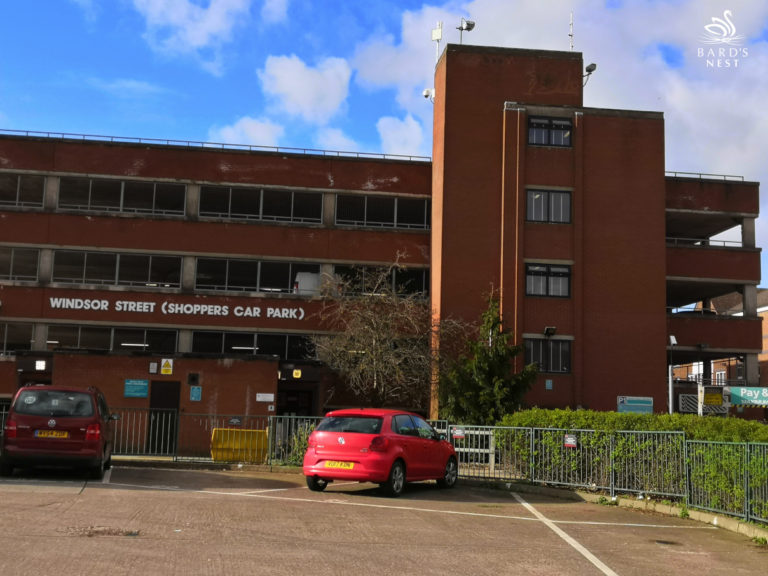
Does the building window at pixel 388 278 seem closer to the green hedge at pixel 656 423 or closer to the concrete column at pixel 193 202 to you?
the concrete column at pixel 193 202

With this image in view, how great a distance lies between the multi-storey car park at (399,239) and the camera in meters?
34.4

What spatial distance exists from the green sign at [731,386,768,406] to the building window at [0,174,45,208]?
2883 cm

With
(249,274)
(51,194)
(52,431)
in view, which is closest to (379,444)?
(52,431)

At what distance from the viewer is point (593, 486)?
1769cm

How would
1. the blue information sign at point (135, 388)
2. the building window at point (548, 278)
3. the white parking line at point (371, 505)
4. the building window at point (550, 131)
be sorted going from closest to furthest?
1. the white parking line at point (371, 505)
2. the blue information sign at point (135, 388)
3. the building window at point (548, 278)
4. the building window at point (550, 131)

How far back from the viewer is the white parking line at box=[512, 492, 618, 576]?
9609mm

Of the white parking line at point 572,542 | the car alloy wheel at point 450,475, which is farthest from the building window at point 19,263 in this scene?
the white parking line at point 572,542

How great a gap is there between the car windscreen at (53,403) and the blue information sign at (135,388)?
1277 centimetres

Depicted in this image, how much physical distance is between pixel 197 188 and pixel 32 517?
2621 cm

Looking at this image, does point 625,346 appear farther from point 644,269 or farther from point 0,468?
point 0,468

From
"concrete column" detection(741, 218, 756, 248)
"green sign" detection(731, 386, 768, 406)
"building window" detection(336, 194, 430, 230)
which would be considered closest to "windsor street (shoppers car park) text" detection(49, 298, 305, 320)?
"building window" detection(336, 194, 430, 230)

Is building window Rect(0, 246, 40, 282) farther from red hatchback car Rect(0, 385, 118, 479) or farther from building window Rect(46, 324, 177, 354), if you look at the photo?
red hatchback car Rect(0, 385, 118, 479)

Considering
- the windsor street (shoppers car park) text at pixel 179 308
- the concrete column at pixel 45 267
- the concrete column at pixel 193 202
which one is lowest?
the windsor street (shoppers car park) text at pixel 179 308

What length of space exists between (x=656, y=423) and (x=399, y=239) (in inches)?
816
